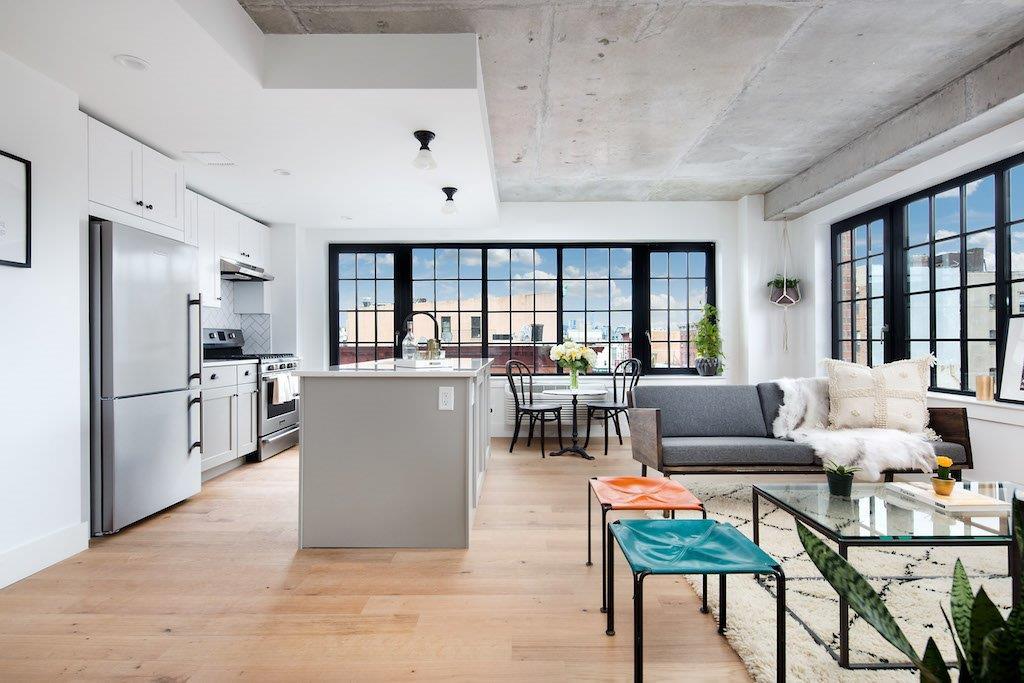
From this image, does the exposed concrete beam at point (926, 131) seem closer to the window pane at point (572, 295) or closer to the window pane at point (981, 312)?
the window pane at point (981, 312)

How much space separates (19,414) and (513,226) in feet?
15.0

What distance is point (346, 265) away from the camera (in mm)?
6449

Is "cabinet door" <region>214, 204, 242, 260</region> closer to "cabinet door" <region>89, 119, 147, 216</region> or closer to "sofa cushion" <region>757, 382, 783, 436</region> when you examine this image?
"cabinet door" <region>89, 119, 147, 216</region>

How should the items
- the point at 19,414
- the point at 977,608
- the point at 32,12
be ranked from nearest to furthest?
the point at 977,608 → the point at 32,12 → the point at 19,414

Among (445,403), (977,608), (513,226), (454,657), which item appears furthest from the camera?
(513,226)

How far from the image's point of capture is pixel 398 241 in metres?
6.29

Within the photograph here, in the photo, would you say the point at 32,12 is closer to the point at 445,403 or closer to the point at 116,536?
the point at 445,403

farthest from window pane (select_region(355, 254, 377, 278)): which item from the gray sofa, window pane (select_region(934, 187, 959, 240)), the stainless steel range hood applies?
window pane (select_region(934, 187, 959, 240))

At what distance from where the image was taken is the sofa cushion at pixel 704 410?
398cm


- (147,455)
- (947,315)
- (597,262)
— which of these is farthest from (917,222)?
(147,455)

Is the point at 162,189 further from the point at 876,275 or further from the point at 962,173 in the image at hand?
the point at 876,275

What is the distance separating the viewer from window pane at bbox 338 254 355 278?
254 inches

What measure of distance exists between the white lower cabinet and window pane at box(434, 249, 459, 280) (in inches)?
91.1

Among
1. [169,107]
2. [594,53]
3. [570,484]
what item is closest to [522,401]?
[570,484]
